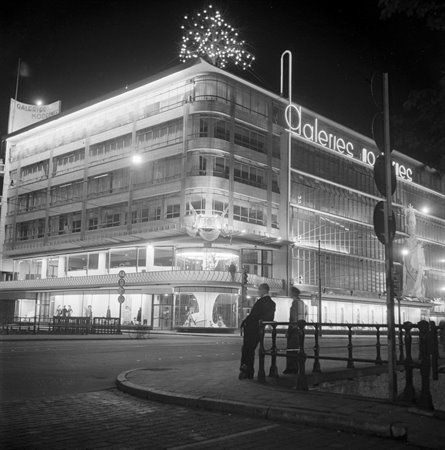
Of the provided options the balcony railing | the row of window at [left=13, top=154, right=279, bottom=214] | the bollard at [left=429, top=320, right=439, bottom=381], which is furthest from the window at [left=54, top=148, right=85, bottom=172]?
the bollard at [left=429, top=320, right=439, bottom=381]

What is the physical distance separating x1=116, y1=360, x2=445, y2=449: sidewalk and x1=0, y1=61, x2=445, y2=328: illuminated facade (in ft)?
116

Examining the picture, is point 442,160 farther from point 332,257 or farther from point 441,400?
point 332,257

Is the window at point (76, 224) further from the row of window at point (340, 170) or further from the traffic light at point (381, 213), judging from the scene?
the traffic light at point (381, 213)

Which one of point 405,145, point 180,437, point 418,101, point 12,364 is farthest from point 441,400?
point 12,364

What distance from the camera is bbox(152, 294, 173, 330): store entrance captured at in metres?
50.3

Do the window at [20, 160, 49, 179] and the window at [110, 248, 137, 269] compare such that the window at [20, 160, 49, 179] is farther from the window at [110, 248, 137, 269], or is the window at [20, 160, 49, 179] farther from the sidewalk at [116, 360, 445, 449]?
the sidewalk at [116, 360, 445, 449]

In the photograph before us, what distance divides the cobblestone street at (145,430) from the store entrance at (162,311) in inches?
1674

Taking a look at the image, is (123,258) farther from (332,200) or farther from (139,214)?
(332,200)

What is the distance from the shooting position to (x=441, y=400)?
11.0 meters

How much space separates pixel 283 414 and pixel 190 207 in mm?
42845

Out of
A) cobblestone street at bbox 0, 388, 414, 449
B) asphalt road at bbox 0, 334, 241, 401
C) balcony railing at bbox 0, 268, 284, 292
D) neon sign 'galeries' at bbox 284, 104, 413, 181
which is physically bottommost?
asphalt road at bbox 0, 334, 241, 401

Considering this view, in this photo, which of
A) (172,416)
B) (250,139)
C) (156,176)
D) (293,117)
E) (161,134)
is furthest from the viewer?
(293,117)

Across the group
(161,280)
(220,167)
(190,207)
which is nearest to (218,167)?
(220,167)

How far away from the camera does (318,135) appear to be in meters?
62.4
